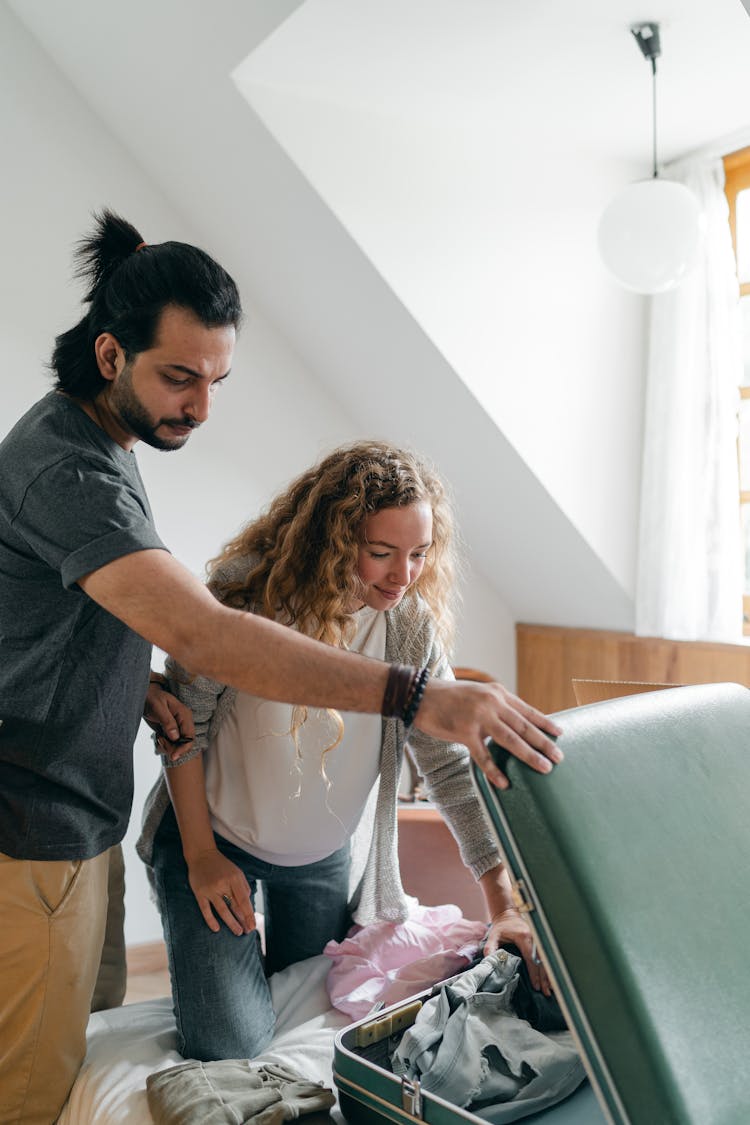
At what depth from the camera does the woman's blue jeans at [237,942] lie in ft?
4.95

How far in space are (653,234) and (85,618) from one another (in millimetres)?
1684

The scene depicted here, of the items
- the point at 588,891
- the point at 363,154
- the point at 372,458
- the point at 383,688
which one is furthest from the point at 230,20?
the point at 588,891

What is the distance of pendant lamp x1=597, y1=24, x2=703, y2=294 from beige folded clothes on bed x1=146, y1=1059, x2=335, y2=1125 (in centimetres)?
188

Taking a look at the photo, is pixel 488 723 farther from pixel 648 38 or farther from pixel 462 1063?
pixel 648 38

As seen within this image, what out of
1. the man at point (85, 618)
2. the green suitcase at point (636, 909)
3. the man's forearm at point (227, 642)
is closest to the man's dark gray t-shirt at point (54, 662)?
the man at point (85, 618)

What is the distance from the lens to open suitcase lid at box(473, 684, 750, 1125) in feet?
2.84

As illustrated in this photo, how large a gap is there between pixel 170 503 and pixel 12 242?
2.74 ft

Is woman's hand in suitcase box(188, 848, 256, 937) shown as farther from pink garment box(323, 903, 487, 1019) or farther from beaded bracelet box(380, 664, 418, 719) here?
beaded bracelet box(380, 664, 418, 719)

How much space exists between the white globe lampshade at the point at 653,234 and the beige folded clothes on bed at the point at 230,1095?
6.17 feet

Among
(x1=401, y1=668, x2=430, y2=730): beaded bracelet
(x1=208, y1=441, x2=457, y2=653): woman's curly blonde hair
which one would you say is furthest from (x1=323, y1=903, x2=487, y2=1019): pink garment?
(x1=401, y1=668, x2=430, y2=730): beaded bracelet

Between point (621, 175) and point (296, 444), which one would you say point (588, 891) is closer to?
point (296, 444)

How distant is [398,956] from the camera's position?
1704 mm

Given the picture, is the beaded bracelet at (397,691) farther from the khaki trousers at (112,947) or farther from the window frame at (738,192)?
the window frame at (738,192)

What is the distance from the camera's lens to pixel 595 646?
10.9 ft
